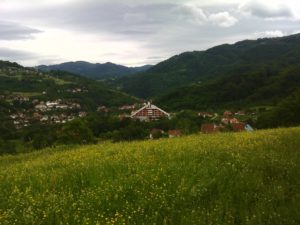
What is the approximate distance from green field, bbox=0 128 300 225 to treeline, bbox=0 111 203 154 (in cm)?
3930

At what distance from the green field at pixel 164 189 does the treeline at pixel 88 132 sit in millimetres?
39301

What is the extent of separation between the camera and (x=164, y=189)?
9055mm

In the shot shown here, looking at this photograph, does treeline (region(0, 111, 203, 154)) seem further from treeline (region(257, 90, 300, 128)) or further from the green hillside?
the green hillside

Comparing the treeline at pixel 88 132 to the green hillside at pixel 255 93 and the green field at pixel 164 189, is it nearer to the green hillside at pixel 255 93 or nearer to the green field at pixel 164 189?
the green field at pixel 164 189

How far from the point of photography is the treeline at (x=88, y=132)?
5819cm

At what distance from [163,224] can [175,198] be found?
1.10 metres

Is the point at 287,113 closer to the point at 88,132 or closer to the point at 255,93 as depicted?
the point at 88,132

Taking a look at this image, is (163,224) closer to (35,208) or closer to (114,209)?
(114,209)

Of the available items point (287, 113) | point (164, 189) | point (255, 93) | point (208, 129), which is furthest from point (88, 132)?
point (255, 93)

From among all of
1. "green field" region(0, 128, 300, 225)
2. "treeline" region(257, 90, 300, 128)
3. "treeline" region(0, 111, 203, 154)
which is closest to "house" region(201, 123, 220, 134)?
"treeline" region(0, 111, 203, 154)

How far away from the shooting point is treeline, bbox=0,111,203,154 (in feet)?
191

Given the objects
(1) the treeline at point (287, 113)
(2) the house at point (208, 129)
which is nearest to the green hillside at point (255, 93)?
(2) the house at point (208, 129)

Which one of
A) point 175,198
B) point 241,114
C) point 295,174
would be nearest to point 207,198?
point 175,198

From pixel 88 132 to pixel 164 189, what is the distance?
173ft
